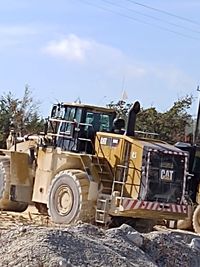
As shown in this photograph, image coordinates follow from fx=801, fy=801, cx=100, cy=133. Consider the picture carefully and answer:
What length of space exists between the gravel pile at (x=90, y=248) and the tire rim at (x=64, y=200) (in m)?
5.96

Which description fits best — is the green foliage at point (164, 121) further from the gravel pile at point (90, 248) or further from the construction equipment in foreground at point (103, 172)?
the gravel pile at point (90, 248)

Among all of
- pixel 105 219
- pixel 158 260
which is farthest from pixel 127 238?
pixel 105 219

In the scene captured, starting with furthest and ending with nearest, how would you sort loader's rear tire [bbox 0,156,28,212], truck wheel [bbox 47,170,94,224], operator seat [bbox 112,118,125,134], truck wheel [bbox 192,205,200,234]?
truck wheel [bbox 192,205,200,234] → loader's rear tire [bbox 0,156,28,212] → operator seat [bbox 112,118,125,134] → truck wheel [bbox 47,170,94,224]

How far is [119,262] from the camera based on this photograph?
10.2m

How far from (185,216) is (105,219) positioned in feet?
6.93

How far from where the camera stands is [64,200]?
1862 centimetres

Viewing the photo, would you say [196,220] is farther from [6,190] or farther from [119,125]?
[6,190]

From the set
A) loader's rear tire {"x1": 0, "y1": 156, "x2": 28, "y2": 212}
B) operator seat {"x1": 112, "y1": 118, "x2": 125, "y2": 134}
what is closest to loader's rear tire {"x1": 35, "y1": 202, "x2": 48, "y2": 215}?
loader's rear tire {"x1": 0, "y1": 156, "x2": 28, "y2": 212}

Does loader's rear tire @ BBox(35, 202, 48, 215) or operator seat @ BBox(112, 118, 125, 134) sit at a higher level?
operator seat @ BBox(112, 118, 125, 134)

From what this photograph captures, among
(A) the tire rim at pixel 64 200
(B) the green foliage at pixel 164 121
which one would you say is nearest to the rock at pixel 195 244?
(A) the tire rim at pixel 64 200

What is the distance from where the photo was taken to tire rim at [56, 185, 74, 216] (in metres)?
18.4

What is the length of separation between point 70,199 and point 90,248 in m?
8.03

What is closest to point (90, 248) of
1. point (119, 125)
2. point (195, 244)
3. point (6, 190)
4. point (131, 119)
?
point (195, 244)

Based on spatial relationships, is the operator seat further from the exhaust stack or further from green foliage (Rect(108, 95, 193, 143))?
green foliage (Rect(108, 95, 193, 143))
